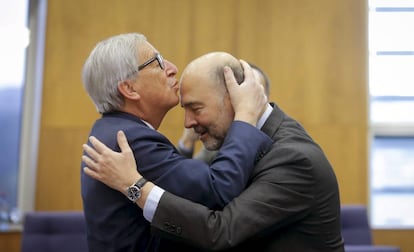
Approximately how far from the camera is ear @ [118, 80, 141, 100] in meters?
1.66

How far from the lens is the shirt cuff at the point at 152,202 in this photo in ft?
4.91

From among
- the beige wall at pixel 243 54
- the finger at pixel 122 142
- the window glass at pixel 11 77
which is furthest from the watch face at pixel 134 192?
the window glass at pixel 11 77

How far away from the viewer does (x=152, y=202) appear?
58.9 inches

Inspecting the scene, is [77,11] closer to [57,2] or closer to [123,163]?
[57,2]

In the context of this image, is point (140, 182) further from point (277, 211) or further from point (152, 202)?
point (277, 211)

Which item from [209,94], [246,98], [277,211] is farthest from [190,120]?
[277,211]

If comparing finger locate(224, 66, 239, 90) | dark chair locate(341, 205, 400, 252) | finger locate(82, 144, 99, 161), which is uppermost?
finger locate(224, 66, 239, 90)

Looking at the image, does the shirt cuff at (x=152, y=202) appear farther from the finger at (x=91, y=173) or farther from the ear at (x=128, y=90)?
the ear at (x=128, y=90)

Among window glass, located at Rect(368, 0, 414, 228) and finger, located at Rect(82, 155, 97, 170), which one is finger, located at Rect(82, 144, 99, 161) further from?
window glass, located at Rect(368, 0, 414, 228)

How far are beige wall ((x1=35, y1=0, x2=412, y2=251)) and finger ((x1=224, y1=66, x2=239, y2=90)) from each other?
270cm

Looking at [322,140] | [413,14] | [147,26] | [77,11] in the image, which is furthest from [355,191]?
[77,11]

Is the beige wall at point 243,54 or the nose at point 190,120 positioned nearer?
the nose at point 190,120

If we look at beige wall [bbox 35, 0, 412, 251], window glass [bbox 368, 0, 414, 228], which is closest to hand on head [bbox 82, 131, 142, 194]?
beige wall [bbox 35, 0, 412, 251]

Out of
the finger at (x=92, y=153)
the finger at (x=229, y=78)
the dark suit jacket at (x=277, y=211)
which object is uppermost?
the finger at (x=229, y=78)
